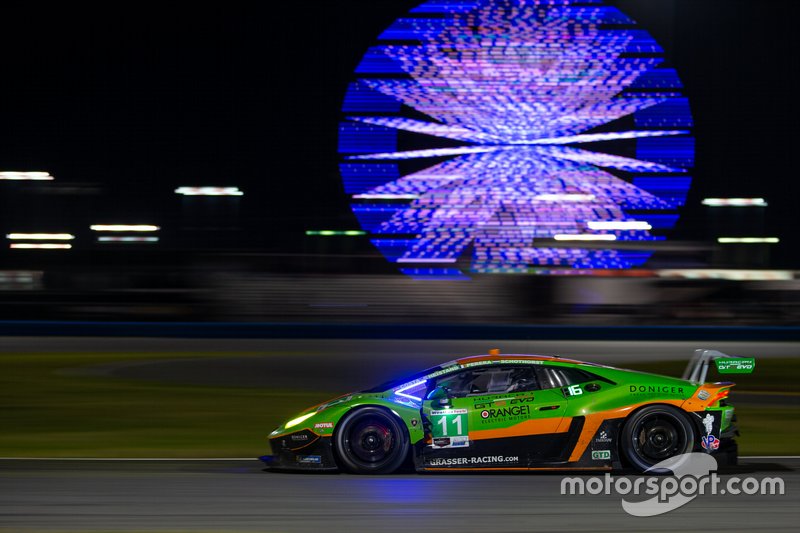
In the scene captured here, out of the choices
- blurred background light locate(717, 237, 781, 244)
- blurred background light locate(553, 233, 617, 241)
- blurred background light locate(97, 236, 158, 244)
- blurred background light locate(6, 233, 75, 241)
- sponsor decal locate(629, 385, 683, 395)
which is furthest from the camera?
blurred background light locate(553, 233, 617, 241)

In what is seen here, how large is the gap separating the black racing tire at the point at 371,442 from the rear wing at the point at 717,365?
2066 mm

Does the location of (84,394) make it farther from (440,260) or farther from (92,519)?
(440,260)

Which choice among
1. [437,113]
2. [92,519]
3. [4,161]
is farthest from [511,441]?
[4,161]

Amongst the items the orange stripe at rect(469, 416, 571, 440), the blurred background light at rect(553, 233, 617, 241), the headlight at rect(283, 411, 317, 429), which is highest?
the blurred background light at rect(553, 233, 617, 241)

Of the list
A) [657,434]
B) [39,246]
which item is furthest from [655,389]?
[39,246]

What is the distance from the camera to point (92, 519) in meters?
5.33

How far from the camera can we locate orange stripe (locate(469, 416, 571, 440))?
21.3 ft

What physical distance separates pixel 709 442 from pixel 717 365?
525mm

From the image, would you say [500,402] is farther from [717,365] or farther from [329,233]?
[329,233]

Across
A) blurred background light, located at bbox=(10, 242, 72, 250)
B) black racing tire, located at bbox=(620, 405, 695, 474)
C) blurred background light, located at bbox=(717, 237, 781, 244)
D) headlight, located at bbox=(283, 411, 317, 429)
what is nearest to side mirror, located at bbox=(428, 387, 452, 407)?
headlight, located at bbox=(283, 411, 317, 429)

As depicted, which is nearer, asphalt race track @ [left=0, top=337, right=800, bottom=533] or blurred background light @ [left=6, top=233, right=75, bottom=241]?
asphalt race track @ [left=0, top=337, right=800, bottom=533]

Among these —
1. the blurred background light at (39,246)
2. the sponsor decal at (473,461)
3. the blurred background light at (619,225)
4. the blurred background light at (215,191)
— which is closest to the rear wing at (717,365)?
the sponsor decal at (473,461)

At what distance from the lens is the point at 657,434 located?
6.47 meters

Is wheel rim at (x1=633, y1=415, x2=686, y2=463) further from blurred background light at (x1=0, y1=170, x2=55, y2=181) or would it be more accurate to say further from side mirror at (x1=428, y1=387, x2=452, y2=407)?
blurred background light at (x1=0, y1=170, x2=55, y2=181)
